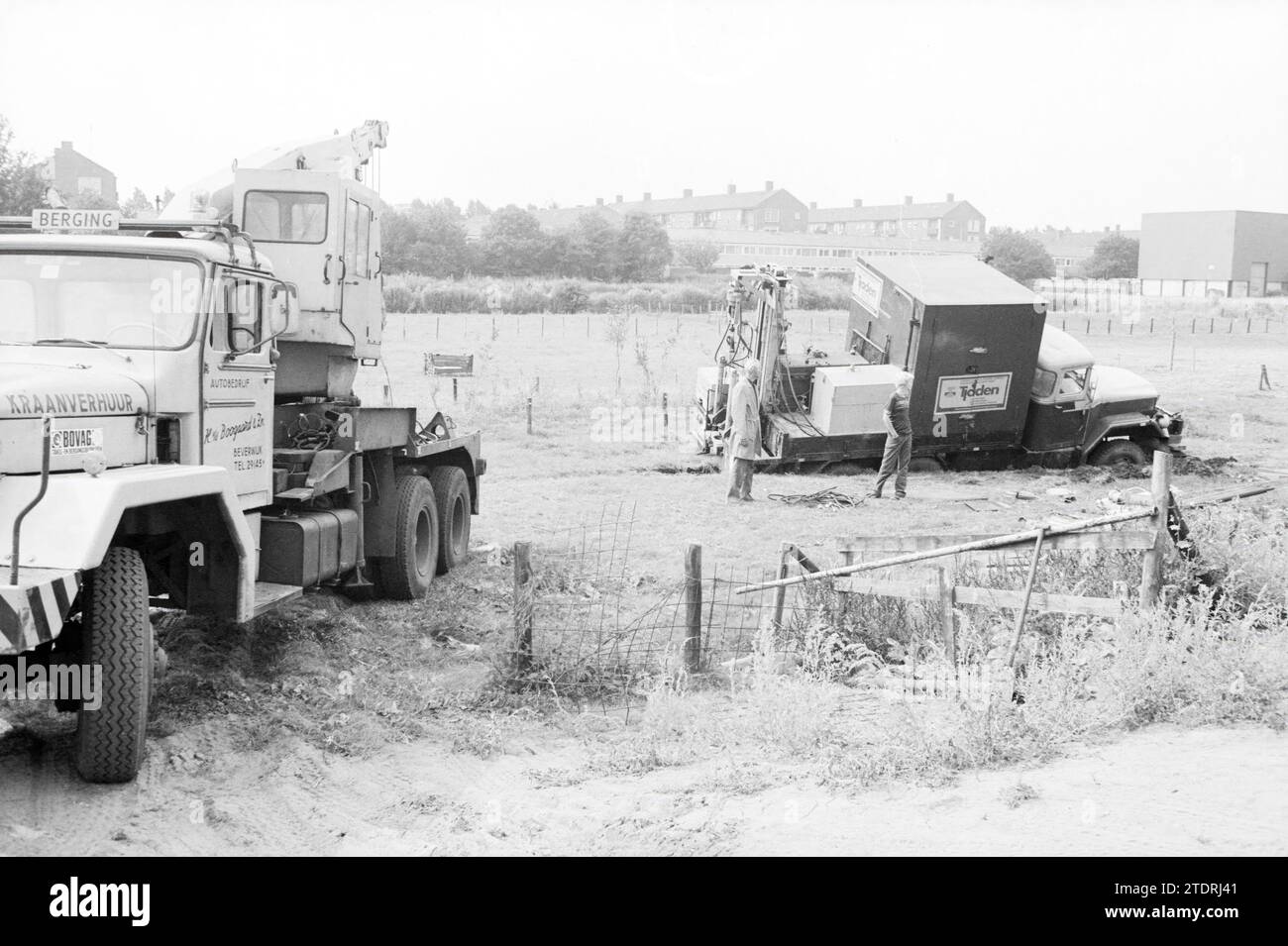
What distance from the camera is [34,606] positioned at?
17.0ft

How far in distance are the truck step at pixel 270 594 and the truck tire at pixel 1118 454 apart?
13.4 metres

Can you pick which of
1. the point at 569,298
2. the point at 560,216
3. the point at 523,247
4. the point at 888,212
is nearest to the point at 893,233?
the point at 888,212

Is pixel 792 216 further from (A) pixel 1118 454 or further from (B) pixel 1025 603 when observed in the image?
(B) pixel 1025 603

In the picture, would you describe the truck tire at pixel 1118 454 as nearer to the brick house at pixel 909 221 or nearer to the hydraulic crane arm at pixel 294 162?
the hydraulic crane arm at pixel 294 162

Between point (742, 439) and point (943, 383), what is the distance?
425cm

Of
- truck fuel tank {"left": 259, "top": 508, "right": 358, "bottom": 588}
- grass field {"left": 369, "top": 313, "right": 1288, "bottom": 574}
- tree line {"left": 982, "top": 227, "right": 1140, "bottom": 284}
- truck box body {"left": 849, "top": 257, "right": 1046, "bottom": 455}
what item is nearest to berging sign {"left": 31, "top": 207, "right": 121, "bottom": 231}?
truck fuel tank {"left": 259, "top": 508, "right": 358, "bottom": 588}

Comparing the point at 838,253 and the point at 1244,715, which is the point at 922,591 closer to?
the point at 1244,715

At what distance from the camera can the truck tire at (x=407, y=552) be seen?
9.84 metres

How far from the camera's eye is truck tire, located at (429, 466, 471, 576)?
11.0 metres

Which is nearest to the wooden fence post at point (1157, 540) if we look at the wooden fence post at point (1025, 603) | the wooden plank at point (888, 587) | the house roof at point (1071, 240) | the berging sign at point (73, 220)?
the wooden fence post at point (1025, 603)

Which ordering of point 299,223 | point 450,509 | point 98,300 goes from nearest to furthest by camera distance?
point 98,300, point 299,223, point 450,509
